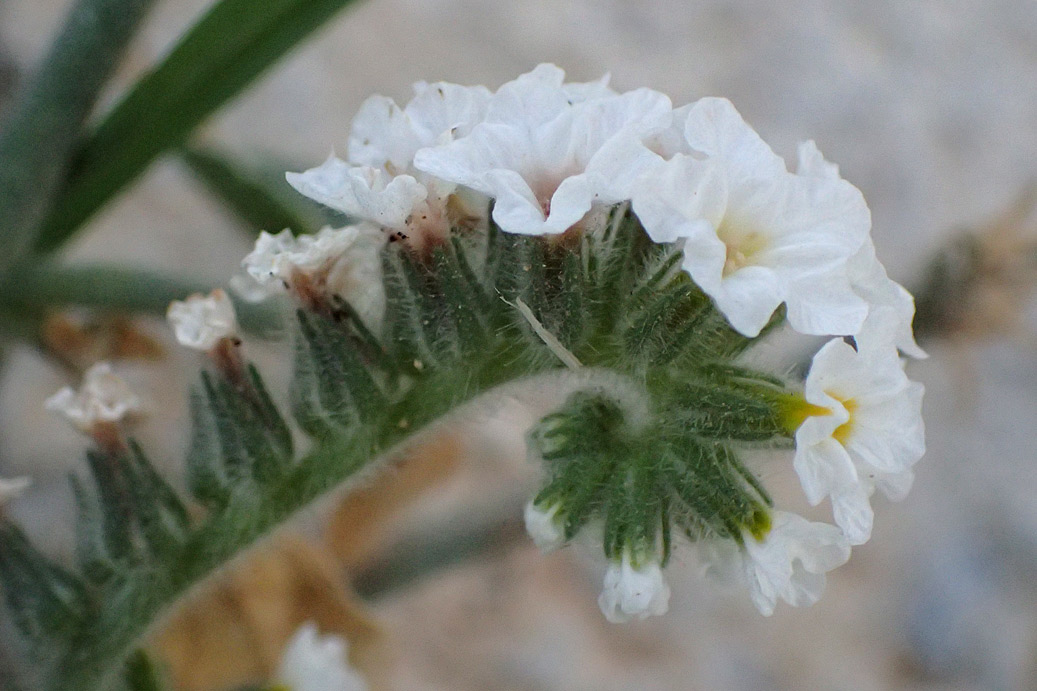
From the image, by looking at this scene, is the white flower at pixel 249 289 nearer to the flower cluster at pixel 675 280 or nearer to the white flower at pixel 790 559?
the flower cluster at pixel 675 280

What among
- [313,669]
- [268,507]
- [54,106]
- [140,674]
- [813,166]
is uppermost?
[54,106]

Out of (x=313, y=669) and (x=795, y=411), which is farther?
(x=313, y=669)

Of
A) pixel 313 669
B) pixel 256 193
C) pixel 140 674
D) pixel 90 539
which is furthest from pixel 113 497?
pixel 256 193

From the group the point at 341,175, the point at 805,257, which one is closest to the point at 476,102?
the point at 341,175

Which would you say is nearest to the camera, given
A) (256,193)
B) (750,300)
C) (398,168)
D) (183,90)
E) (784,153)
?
(750,300)

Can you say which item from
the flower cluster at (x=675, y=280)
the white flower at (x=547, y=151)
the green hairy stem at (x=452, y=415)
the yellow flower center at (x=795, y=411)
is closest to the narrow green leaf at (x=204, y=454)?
the green hairy stem at (x=452, y=415)

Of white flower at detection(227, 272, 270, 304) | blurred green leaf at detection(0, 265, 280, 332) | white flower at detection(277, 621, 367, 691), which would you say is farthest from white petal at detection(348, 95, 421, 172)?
white flower at detection(277, 621, 367, 691)

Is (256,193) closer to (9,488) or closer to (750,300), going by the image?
A: (9,488)

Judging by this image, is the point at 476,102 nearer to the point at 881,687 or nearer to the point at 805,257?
the point at 805,257
